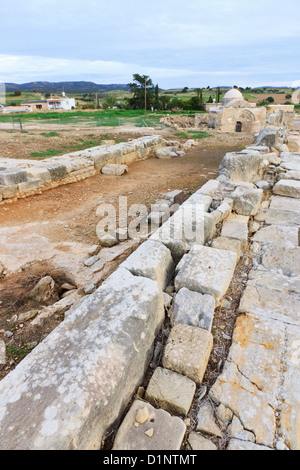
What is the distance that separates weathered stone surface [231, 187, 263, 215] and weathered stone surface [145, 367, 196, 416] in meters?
3.46

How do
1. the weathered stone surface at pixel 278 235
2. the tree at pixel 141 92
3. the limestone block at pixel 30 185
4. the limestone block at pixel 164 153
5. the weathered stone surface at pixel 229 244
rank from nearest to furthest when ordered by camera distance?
the weathered stone surface at pixel 229 244 → the weathered stone surface at pixel 278 235 → the limestone block at pixel 30 185 → the limestone block at pixel 164 153 → the tree at pixel 141 92

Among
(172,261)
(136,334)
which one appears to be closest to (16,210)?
(172,261)

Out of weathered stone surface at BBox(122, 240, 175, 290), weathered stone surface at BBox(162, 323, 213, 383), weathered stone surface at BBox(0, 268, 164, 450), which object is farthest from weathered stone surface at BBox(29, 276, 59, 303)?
weathered stone surface at BBox(162, 323, 213, 383)

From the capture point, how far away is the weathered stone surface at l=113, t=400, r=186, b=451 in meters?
1.56

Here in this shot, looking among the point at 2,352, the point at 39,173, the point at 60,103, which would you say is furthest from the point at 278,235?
the point at 60,103

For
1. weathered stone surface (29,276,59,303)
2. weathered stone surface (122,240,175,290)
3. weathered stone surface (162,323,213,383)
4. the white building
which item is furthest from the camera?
the white building

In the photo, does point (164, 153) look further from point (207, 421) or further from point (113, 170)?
point (207, 421)

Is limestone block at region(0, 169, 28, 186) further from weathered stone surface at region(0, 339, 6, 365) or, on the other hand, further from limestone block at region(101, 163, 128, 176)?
weathered stone surface at region(0, 339, 6, 365)

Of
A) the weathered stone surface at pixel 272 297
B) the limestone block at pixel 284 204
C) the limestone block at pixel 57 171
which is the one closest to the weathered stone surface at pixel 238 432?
the weathered stone surface at pixel 272 297

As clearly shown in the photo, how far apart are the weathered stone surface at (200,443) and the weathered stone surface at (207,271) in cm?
118

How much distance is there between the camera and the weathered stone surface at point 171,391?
6.00 ft

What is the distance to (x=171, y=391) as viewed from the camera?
1898mm

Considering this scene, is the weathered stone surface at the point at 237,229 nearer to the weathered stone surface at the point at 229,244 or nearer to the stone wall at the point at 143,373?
the weathered stone surface at the point at 229,244

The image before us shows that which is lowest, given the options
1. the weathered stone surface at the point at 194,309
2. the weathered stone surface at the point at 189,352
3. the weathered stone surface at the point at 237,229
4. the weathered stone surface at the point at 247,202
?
the weathered stone surface at the point at 189,352
